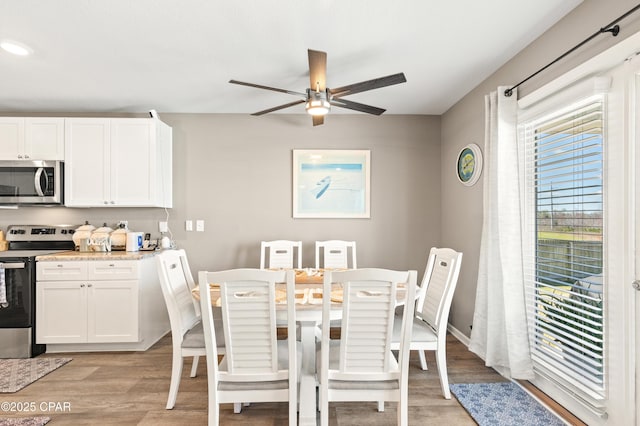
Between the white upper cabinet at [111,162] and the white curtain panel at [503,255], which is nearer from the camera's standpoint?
the white curtain panel at [503,255]

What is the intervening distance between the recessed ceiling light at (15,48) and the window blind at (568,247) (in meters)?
3.81

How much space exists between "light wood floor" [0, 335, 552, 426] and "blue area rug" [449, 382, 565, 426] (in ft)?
0.28

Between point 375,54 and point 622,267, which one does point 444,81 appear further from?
point 622,267

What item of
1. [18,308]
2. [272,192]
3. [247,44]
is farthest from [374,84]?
[18,308]

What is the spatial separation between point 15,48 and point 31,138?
4.68 ft

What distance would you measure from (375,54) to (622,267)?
2.08 metres

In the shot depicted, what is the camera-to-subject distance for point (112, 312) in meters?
3.15

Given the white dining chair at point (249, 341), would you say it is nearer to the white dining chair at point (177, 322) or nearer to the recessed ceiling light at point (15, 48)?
the white dining chair at point (177, 322)

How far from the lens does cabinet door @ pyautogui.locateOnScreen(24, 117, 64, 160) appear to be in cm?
346

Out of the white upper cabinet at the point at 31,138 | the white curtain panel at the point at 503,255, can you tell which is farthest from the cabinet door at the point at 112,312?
the white curtain panel at the point at 503,255

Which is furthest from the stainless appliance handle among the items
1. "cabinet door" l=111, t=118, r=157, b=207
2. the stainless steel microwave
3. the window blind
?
the window blind

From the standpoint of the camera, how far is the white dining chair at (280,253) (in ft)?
11.8

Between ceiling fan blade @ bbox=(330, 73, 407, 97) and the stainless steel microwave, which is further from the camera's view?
the stainless steel microwave

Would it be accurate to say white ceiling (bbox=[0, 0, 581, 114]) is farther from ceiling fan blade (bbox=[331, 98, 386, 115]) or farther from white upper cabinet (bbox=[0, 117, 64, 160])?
ceiling fan blade (bbox=[331, 98, 386, 115])
